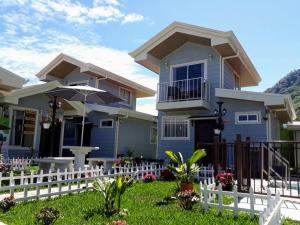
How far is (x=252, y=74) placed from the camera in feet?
59.1

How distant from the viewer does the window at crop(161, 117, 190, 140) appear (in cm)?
1550

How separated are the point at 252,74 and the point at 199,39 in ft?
15.5

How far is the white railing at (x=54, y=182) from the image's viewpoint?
22.4 ft

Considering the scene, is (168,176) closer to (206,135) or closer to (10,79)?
(206,135)

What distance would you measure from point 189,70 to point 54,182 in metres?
10.5

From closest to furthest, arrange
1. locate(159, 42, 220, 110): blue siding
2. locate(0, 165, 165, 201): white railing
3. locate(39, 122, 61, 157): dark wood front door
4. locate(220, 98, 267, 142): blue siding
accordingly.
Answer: locate(0, 165, 165, 201): white railing < locate(220, 98, 267, 142): blue siding < locate(159, 42, 220, 110): blue siding < locate(39, 122, 61, 157): dark wood front door

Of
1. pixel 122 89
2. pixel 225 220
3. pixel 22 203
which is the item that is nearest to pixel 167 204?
pixel 225 220

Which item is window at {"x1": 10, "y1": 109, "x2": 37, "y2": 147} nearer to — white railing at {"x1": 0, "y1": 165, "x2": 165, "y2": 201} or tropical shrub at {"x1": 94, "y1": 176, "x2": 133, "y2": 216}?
white railing at {"x1": 0, "y1": 165, "x2": 165, "y2": 201}

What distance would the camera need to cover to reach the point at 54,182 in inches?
291

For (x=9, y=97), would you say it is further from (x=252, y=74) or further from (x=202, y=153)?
(x=252, y=74)

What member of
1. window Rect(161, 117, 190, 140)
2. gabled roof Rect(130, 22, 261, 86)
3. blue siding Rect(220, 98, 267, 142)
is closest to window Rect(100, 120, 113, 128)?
window Rect(161, 117, 190, 140)

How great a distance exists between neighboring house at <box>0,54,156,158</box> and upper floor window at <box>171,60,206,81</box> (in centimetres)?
329

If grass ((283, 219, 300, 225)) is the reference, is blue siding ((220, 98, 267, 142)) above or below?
above

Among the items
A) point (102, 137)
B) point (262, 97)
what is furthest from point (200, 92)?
point (102, 137)
